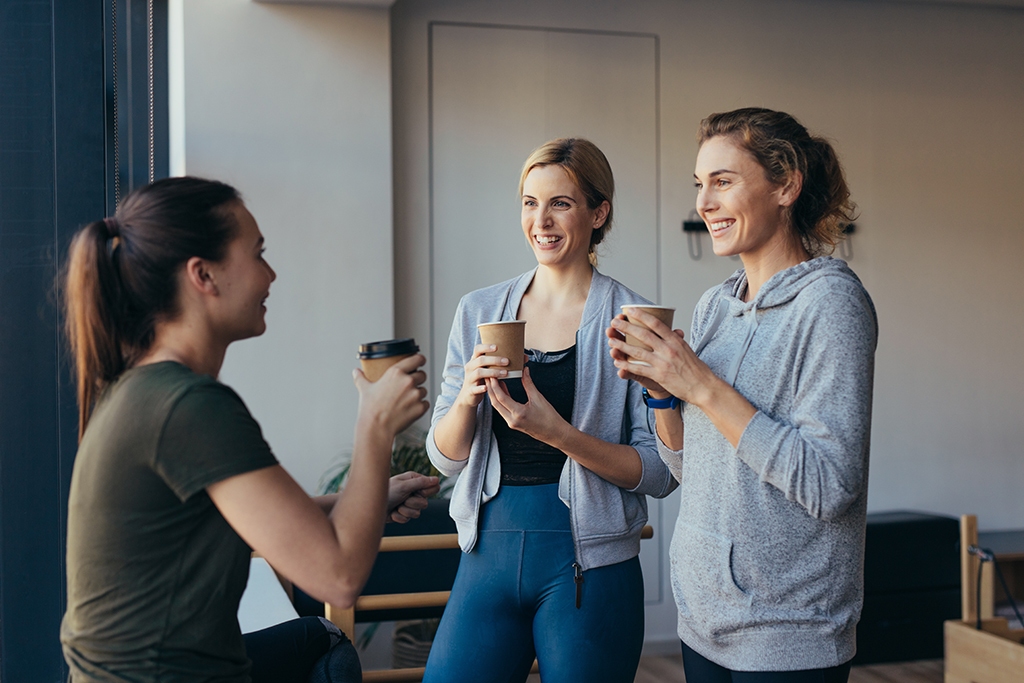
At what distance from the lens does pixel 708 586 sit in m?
1.35

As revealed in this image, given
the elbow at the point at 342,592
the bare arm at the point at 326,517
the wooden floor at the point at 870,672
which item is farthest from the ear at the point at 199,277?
the wooden floor at the point at 870,672

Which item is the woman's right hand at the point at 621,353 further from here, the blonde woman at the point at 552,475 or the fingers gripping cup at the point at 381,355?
the fingers gripping cup at the point at 381,355

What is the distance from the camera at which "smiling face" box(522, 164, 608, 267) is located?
182cm

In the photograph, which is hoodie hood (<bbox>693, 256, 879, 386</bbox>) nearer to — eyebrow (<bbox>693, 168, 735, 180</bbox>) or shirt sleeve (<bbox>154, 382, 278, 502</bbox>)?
eyebrow (<bbox>693, 168, 735, 180</bbox>)

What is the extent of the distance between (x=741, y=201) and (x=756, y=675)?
2.29ft

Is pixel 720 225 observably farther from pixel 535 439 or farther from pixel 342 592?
pixel 342 592

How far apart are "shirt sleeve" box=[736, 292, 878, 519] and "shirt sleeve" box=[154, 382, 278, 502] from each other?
2.23ft

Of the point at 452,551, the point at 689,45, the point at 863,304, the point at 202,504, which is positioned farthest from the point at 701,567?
the point at 689,45

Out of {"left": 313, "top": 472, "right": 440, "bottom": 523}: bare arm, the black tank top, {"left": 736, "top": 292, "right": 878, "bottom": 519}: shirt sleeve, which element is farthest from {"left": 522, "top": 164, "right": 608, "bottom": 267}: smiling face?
{"left": 736, "top": 292, "right": 878, "bottom": 519}: shirt sleeve

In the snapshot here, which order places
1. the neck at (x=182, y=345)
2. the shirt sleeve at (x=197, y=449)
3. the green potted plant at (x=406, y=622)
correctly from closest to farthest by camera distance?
the shirt sleeve at (x=197, y=449) < the neck at (x=182, y=345) < the green potted plant at (x=406, y=622)

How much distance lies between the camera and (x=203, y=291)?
1155mm

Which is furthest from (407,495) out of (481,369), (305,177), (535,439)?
(305,177)

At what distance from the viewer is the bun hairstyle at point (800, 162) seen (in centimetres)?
142

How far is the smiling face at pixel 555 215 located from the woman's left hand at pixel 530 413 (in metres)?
0.33
